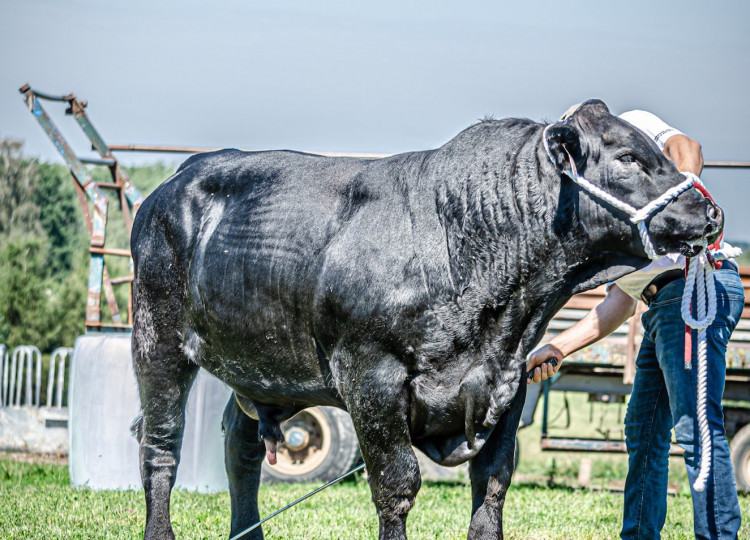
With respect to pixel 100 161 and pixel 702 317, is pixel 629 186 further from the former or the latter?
pixel 100 161

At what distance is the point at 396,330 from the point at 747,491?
628 centimetres

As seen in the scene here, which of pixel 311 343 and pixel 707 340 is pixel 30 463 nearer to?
pixel 311 343

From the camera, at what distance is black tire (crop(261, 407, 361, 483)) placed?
8617 mm

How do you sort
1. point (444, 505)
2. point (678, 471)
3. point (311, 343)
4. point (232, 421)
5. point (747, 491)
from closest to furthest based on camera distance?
point (311, 343) < point (232, 421) < point (444, 505) < point (747, 491) < point (678, 471)

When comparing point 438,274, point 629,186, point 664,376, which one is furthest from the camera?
point 664,376

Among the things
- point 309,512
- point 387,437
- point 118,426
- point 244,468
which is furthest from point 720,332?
point 118,426

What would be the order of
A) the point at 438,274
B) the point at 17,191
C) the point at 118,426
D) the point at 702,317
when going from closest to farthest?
the point at 438,274, the point at 702,317, the point at 118,426, the point at 17,191

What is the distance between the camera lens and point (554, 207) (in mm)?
3457

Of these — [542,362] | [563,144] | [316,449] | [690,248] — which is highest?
[563,144]

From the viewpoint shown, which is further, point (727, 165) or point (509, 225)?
point (727, 165)

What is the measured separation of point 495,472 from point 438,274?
84cm

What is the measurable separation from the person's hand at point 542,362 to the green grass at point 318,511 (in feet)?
5.97

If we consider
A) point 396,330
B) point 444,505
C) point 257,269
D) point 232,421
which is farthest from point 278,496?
point 396,330

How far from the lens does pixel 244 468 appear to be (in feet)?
15.6
